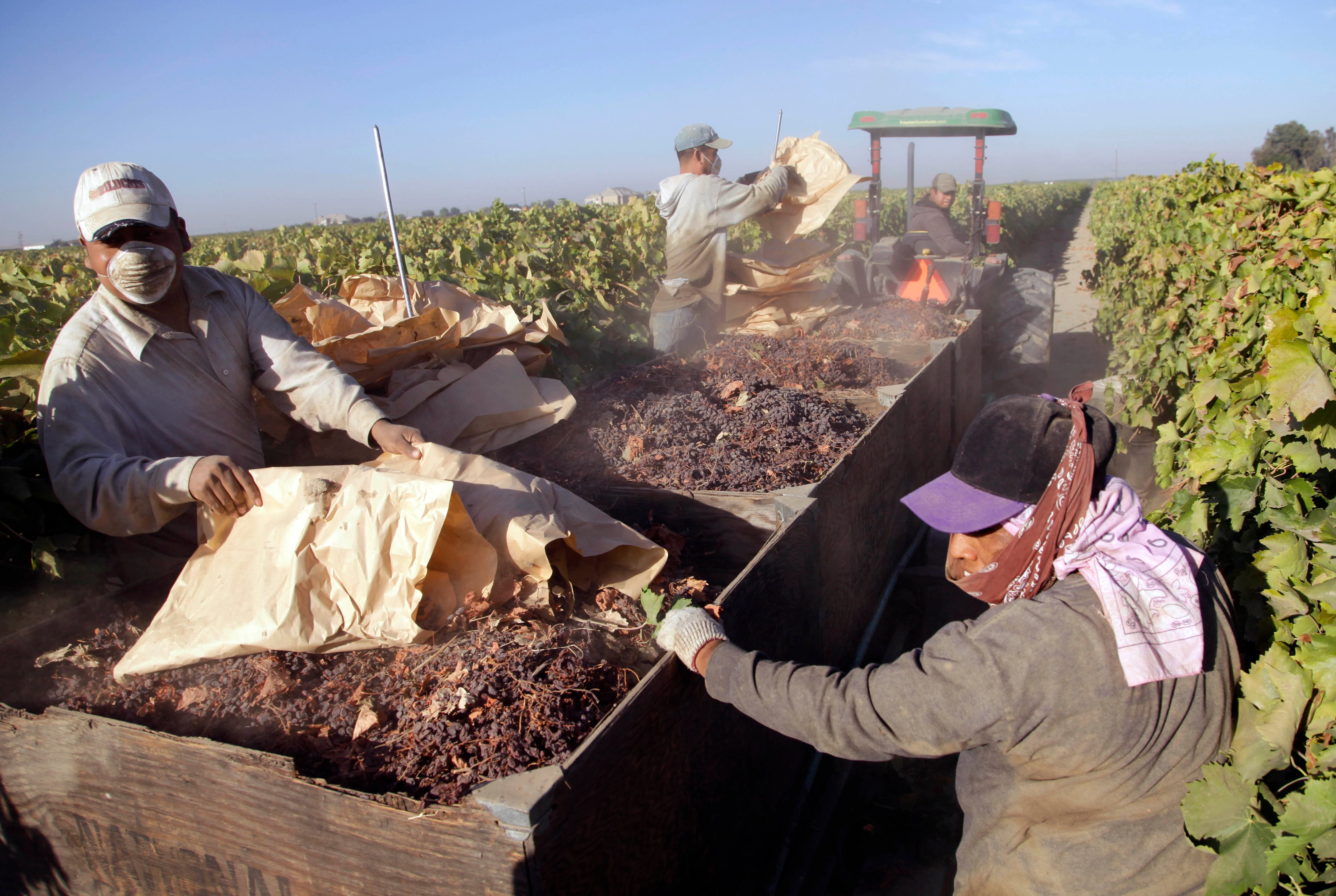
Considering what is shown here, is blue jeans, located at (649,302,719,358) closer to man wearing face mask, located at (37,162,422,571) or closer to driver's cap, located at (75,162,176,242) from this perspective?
man wearing face mask, located at (37,162,422,571)

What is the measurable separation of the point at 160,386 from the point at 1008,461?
2.44 metres

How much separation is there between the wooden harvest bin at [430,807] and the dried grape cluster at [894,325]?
11.9ft

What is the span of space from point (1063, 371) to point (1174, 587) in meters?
9.93

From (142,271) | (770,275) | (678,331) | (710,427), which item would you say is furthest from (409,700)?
(770,275)

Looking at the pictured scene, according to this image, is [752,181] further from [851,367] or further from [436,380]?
[436,380]

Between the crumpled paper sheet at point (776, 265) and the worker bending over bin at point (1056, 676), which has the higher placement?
the crumpled paper sheet at point (776, 265)

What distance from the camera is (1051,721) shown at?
1560 millimetres

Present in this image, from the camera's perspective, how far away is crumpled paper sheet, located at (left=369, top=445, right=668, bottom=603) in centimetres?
220

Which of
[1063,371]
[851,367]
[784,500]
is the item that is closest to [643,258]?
[851,367]

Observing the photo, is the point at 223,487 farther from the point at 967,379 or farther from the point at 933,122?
the point at 933,122

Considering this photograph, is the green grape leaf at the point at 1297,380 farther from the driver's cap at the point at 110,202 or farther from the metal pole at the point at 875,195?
the metal pole at the point at 875,195

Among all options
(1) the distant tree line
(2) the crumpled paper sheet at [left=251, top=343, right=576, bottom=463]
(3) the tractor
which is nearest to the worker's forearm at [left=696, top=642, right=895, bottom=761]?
(2) the crumpled paper sheet at [left=251, top=343, right=576, bottom=463]

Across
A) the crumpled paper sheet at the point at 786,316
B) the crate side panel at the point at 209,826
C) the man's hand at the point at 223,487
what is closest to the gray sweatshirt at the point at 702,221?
the crumpled paper sheet at the point at 786,316

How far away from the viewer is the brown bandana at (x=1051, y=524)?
1606 millimetres
